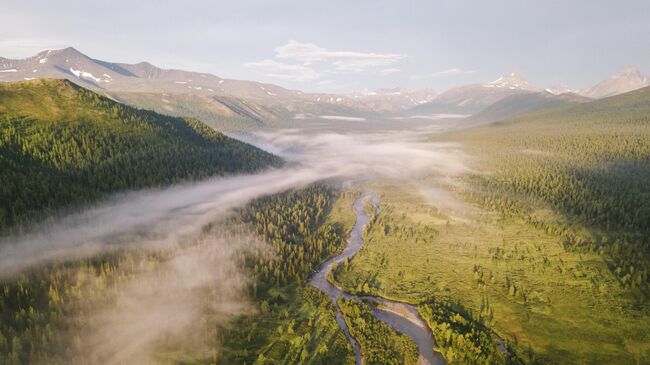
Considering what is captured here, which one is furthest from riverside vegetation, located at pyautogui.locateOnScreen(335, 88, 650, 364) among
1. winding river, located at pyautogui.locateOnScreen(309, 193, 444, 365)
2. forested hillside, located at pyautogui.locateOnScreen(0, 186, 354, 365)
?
forested hillside, located at pyautogui.locateOnScreen(0, 186, 354, 365)

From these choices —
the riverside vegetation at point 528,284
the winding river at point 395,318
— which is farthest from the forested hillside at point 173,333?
the riverside vegetation at point 528,284

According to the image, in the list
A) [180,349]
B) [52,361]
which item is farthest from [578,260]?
[52,361]

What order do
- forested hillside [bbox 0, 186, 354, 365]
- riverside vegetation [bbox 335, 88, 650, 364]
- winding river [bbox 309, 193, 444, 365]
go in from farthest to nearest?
riverside vegetation [bbox 335, 88, 650, 364] → winding river [bbox 309, 193, 444, 365] → forested hillside [bbox 0, 186, 354, 365]

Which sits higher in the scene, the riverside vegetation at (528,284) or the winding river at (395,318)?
the riverside vegetation at (528,284)

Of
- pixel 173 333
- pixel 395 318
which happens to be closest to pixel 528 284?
pixel 395 318

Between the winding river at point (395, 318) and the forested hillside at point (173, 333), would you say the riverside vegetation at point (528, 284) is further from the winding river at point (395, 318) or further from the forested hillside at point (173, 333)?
the forested hillside at point (173, 333)

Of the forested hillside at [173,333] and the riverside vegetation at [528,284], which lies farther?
the riverside vegetation at [528,284]

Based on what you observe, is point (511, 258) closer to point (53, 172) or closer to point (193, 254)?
point (193, 254)

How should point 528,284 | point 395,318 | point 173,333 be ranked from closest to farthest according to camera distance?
point 173,333 → point 395,318 → point 528,284

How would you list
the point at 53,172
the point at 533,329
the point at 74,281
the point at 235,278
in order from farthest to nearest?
the point at 53,172, the point at 235,278, the point at 74,281, the point at 533,329

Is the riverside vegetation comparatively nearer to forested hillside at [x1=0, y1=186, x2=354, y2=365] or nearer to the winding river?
the winding river

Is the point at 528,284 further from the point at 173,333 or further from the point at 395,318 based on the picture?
the point at 173,333
